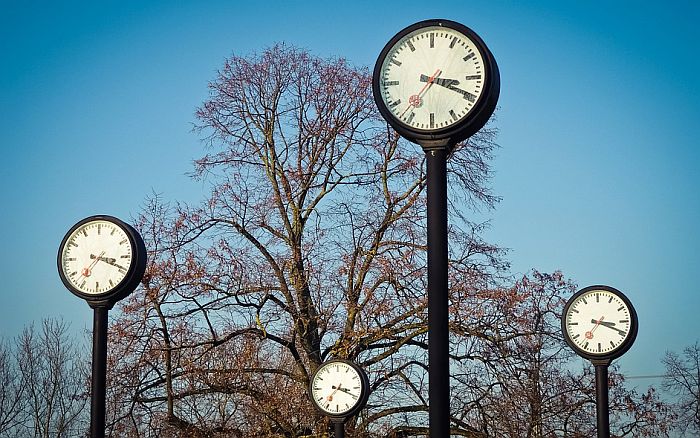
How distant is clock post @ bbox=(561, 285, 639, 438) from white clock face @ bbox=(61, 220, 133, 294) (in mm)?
5542

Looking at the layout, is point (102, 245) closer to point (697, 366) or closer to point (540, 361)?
point (540, 361)

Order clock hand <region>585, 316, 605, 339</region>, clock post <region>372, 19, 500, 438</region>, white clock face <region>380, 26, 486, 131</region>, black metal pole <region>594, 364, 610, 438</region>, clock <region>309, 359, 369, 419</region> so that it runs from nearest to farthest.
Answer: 1. clock post <region>372, 19, 500, 438</region>
2. white clock face <region>380, 26, 486, 131</region>
3. black metal pole <region>594, 364, 610, 438</region>
4. clock hand <region>585, 316, 605, 339</region>
5. clock <region>309, 359, 369, 419</region>

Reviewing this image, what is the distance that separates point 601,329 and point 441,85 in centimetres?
665

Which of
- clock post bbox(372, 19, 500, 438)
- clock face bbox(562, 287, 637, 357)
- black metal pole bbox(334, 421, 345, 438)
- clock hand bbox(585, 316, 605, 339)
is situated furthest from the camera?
black metal pole bbox(334, 421, 345, 438)

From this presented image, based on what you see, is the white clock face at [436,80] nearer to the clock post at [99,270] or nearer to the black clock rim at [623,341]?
the clock post at [99,270]

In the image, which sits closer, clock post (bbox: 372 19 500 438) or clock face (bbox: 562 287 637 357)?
clock post (bbox: 372 19 500 438)

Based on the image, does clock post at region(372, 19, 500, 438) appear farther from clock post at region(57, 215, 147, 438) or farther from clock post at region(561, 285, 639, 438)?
clock post at region(561, 285, 639, 438)

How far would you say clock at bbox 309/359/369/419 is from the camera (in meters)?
12.0

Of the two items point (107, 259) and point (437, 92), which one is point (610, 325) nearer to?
point (107, 259)

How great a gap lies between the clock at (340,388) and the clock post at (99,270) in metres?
5.68

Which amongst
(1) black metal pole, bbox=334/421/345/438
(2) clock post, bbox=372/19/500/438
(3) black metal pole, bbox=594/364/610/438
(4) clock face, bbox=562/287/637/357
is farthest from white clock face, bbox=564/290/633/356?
(2) clock post, bbox=372/19/500/438

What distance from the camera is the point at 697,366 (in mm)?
32562

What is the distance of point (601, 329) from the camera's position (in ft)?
34.7

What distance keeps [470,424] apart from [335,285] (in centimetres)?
334
